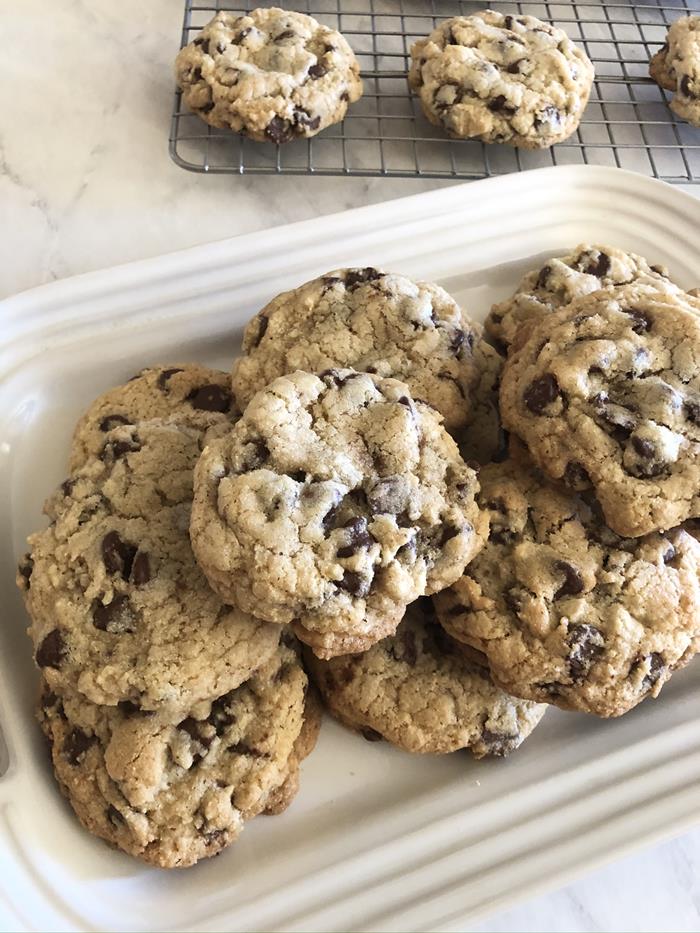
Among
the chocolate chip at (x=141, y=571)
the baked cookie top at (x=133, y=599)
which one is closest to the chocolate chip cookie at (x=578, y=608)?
the baked cookie top at (x=133, y=599)

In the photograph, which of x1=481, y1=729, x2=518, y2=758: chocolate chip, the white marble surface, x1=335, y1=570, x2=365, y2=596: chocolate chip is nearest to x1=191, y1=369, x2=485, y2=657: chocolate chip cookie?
x1=335, y1=570, x2=365, y2=596: chocolate chip

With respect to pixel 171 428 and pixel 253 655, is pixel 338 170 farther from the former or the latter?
pixel 253 655

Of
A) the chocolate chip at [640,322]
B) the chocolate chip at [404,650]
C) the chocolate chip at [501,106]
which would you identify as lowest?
the chocolate chip at [404,650]

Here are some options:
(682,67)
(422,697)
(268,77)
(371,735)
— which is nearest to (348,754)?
(371,735)

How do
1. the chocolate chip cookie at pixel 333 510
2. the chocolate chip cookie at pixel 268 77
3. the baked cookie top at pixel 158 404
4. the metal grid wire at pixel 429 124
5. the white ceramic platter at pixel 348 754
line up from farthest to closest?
the metal grid wire at pixel 429 124, the chocolate chip cookie at pixel 268 77, the baked cookie top at pixel 158 404, the white ceramic platter at pixel 348 754, the chocolate chip cookie at pixel 333 510

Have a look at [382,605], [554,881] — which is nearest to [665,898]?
[554,881]

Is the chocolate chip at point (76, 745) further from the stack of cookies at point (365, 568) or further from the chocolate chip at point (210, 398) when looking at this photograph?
the chocolate chip at point (210, 398)

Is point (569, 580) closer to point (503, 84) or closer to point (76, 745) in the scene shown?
point (76, 745)
